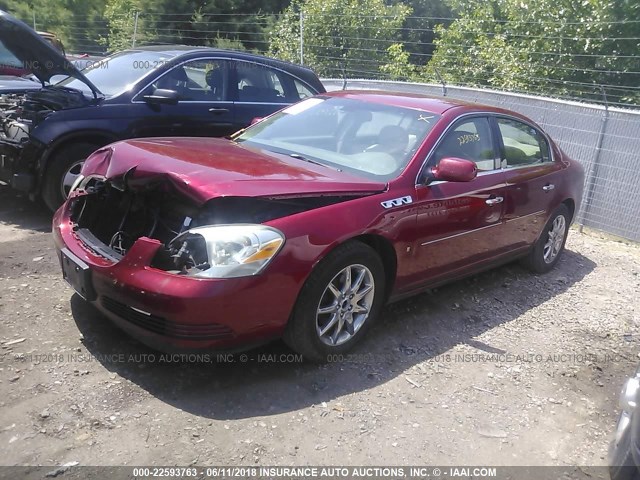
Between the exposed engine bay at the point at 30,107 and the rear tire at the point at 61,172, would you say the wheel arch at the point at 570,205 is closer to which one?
the rear tire at the point at 61,172

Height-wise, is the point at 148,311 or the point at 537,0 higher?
the point at 537,0

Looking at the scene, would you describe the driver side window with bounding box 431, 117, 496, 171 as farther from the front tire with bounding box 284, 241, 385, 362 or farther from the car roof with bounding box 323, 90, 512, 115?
the front tire with bounding box 284, 241, 385, 362

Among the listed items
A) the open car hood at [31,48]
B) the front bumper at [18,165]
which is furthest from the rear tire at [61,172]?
the open car hood at [31,48]

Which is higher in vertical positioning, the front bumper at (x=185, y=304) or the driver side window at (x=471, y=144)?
the driver side window at (x=471, y=144)

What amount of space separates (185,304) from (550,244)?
4.00 meters

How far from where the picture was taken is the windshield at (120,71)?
6.13m

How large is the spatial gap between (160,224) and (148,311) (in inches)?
25.3

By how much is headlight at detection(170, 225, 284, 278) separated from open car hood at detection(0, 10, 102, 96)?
3.13m

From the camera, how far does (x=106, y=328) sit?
3.74m

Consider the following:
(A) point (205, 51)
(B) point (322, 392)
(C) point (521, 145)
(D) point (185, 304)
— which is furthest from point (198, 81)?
(B) point (322, 392)

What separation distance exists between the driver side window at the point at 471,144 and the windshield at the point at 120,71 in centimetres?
339

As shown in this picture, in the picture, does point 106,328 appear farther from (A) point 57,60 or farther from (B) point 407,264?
(A) point 57,60

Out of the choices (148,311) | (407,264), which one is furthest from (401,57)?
(148,311)

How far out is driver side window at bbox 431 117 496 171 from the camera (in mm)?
4238
